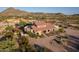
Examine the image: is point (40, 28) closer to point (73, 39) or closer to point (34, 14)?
point (34, 14)

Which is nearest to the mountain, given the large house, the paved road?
the large house

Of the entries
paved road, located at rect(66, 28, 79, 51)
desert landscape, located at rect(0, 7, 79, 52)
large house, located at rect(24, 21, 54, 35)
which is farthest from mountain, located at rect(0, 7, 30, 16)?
paved road, located at rect(66, 28, 79, 51)

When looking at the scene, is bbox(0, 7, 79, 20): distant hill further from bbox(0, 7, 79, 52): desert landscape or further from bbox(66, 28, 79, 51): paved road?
bbox(66, 28, 79, 51): paved road

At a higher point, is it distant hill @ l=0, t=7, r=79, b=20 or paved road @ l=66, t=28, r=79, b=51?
distant hill @ l=0, t=7, r=79, b=20

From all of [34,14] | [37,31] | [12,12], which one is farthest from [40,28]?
[12,12]

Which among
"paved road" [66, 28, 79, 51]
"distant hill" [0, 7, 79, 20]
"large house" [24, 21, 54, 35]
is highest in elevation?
"distant hill" [0, 7, 79, 20]

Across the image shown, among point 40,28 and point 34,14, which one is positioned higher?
point 34,14

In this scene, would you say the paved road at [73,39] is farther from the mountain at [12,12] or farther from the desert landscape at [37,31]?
the mountain at [12,12]

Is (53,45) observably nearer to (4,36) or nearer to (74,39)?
(74,39)

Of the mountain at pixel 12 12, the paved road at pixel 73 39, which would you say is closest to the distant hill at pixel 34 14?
the mountain at pixel 12 12

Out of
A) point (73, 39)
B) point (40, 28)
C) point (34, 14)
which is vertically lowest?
point (73, 39)
